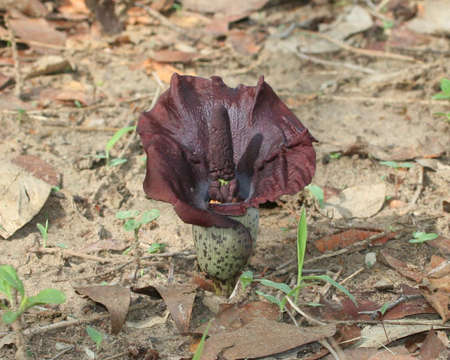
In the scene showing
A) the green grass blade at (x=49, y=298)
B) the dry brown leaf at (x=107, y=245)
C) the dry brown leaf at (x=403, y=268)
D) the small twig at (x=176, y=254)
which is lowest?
the dry brown leaf at (x=403, y=268)

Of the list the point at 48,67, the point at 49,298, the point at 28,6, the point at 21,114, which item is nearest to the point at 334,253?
the point at 49,298

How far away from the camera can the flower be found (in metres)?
2.61

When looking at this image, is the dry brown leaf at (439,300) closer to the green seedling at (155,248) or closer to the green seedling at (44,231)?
the green seedling at (155,248)

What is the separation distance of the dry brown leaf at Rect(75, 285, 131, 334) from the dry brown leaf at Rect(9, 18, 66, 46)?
3.08m

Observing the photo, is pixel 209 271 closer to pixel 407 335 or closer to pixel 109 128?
pixel 407 335

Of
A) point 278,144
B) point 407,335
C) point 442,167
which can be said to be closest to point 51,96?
point 278,144

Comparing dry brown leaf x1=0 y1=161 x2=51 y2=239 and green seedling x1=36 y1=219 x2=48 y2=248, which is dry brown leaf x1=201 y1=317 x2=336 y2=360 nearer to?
green seedling x1=36 y1=219 x2=48 y2=248

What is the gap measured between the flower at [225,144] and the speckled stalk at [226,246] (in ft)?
0.23

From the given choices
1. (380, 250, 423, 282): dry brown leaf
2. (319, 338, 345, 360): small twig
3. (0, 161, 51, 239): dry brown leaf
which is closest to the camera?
(319, 338, 345, 360): small twig

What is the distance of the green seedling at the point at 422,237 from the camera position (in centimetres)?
298

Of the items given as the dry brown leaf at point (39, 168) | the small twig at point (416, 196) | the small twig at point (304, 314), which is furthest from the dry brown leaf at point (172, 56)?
the small twig at point (304, 314)

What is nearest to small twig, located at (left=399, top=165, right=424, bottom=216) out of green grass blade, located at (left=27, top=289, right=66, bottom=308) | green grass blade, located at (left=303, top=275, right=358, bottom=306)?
green grass blade, located at (left=303, top=275, right=358, bottom=306)

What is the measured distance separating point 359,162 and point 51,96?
7.20 feet

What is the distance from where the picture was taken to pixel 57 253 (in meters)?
2.98
